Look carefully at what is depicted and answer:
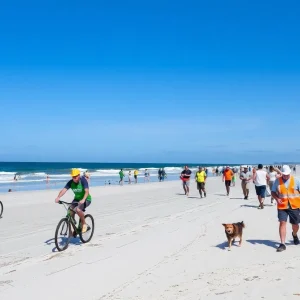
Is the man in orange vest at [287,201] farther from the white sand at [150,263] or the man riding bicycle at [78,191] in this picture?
the man riding bicycle at [78,191]

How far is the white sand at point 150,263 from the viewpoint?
5805 millimetres

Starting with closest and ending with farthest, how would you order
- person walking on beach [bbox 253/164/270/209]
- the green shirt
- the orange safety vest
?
the orange safety vest, the green shirt, person walking on beach [bbox 253/164/270/209]

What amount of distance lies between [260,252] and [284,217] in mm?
893

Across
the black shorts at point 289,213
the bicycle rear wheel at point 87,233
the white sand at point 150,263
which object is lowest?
the white sand at point 150,263

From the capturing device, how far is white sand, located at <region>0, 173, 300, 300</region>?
580 cm

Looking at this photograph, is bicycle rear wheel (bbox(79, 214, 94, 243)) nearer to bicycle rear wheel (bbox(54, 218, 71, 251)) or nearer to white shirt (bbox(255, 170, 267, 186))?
bicycle rear wheel (bbox(54, 218, 71, 251))

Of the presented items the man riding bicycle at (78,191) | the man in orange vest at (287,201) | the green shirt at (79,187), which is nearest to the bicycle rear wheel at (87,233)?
the man riding bicycle at (78,191)

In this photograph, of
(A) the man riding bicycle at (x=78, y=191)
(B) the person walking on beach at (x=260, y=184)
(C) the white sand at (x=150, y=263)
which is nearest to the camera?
(C) the white sand at (x=150, y=263)

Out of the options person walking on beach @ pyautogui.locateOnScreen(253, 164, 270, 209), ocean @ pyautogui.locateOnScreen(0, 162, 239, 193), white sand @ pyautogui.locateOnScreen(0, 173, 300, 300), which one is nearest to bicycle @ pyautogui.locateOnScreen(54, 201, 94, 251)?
white sand @ pyautogui.locateOnScreen(0, 173, 300, 300)

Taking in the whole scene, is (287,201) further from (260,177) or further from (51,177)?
(51,177)

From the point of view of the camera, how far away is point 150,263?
7414mm

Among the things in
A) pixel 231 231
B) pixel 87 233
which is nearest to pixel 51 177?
pixel 87 233

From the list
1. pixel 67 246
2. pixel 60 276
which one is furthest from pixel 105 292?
pixel 67 246

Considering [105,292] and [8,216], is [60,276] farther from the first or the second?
[8,216]
